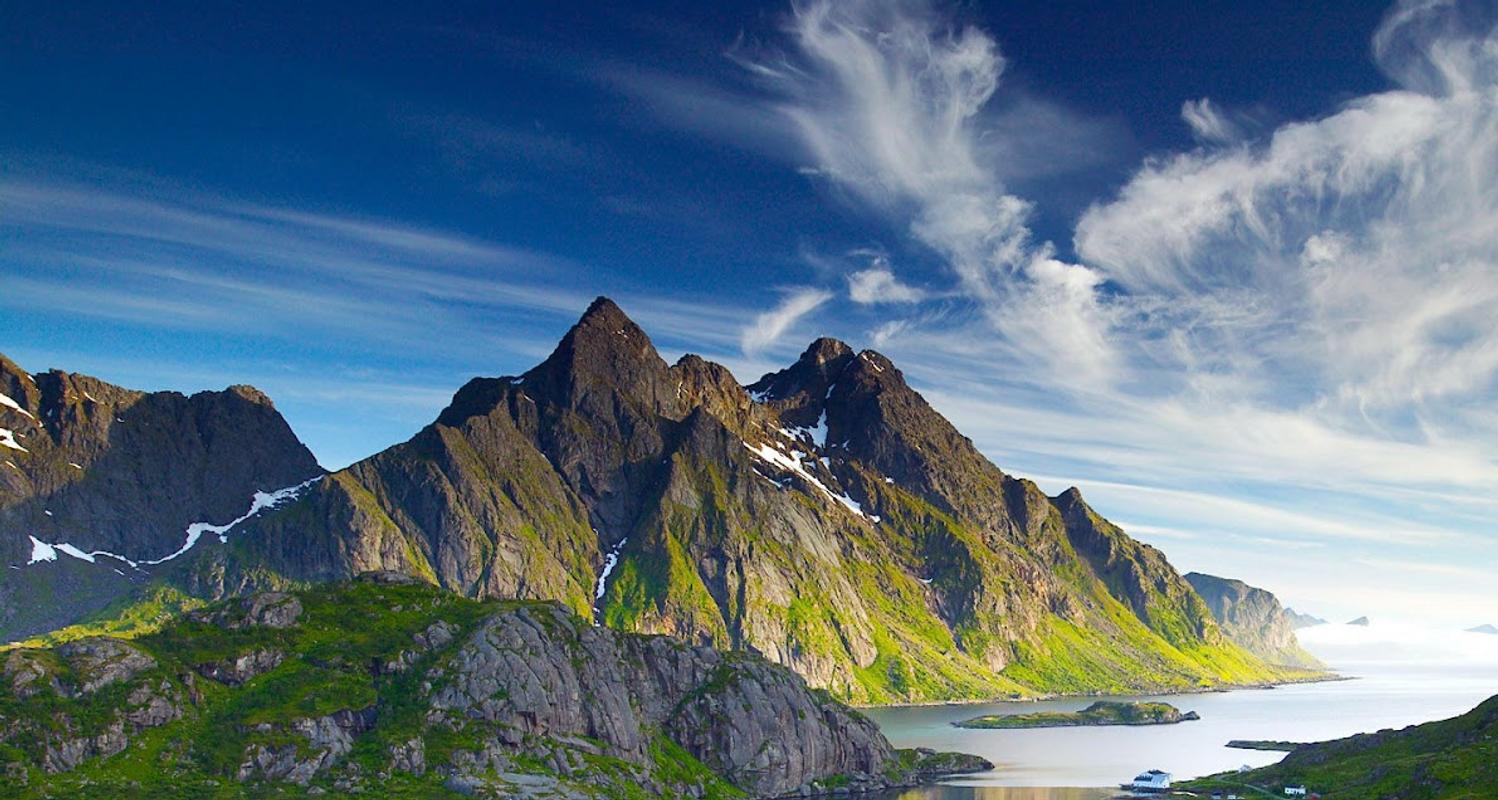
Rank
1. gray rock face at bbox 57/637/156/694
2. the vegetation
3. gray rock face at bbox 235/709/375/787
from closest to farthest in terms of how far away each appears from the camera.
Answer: the vegetation, gray rock face at bbox 235/709/375/787, gray rock face at bbox 57/637/156/694

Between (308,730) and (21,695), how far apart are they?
39.8 m

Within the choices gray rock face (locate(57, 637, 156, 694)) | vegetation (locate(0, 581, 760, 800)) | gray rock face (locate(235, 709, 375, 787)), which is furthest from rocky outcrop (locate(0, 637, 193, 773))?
gray rock face (locate(235, 709, 375, 787))

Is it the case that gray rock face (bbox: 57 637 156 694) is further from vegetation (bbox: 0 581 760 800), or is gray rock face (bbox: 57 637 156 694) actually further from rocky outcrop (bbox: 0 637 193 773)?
vegetation (bbox: 0 581 760 800)

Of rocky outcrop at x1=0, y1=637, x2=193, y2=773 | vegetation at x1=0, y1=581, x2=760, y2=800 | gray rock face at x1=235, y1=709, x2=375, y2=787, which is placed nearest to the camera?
vegetation at x1=0, y1=581, x2=760, y2=800

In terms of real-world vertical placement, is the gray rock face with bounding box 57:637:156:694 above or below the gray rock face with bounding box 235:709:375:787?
above

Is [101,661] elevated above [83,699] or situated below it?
above

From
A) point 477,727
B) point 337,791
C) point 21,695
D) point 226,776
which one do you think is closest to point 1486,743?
point 477,727

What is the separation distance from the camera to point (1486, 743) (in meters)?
196

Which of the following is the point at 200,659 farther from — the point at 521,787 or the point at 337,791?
the point at 521,787

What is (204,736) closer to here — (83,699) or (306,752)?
(306,752)

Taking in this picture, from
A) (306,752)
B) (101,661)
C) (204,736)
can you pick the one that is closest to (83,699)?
(101,661)

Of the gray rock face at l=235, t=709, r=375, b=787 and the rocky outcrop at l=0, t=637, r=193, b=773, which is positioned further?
the gray rock face at l=235, t=709, r=375, b=787

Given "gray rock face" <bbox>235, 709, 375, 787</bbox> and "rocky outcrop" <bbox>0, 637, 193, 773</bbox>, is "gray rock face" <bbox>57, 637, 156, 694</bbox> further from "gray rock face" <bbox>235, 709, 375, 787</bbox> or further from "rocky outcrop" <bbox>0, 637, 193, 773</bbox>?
"gray rock face" <bbox>235, 709, 375, 787</bbox>

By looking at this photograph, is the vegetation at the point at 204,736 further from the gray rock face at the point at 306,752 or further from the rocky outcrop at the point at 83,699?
the gray rock face at the point at 306,752
